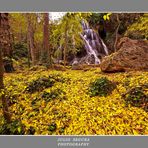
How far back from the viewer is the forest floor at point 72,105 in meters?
4.52

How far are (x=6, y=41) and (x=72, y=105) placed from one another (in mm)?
1872

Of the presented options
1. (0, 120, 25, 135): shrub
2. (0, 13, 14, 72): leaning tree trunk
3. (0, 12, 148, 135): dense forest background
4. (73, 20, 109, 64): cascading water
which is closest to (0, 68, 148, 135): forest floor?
(0, 12, 148, 135): dense forest background

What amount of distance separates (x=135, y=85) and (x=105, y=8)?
1.54m

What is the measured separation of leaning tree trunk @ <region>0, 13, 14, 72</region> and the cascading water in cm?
153

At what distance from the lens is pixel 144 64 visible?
578 cm

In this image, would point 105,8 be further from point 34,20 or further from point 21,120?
point 21,120

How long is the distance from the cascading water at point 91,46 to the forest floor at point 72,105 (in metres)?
0.98

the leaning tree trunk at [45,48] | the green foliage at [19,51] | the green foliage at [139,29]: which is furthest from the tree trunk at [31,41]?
the green foliage at [139,29]

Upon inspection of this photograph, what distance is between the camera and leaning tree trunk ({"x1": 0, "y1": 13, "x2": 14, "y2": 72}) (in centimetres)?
514

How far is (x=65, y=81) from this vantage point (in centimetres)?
530

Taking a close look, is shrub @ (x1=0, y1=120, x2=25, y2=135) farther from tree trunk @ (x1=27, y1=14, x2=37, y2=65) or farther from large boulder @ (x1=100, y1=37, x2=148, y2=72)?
large boulder @ (x1=100, y1=37, x2=148, y2=72)

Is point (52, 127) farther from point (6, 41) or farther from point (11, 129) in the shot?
point (6, 41)

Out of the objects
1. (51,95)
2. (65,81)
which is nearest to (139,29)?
(65,81)

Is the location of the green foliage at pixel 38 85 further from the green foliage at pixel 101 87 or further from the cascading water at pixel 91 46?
the cascading water at pixel 91 46
